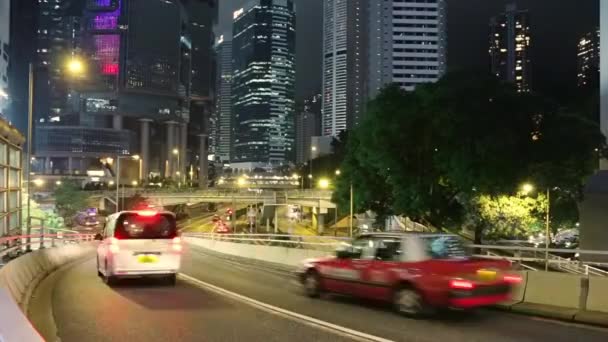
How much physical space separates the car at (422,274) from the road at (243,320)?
1.17 ft

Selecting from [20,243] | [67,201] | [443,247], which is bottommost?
[67,201]

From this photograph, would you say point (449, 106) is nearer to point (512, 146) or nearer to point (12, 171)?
point (512, 146)

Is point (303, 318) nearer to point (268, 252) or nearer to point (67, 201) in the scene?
point (268, 252)

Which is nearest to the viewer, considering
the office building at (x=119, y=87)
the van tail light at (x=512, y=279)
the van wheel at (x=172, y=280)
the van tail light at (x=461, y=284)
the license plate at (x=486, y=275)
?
the van tail light at (x=461, y=284)

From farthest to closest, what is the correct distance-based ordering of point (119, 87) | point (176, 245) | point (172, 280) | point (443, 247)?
1. point (119, 87)
2. point (172, 280)
3. point (176, 245)
4. point (443, 247)

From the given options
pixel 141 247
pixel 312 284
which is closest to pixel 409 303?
pixel 312 284

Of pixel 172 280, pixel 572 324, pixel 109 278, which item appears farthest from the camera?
pixel 172 280

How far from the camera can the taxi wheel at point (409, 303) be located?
1097 cm

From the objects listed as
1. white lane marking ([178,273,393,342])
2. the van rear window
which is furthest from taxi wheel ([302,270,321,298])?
the van rear window

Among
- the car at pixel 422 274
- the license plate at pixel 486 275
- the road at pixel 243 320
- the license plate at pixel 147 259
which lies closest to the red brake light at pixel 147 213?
the license plate at pixel 147 259

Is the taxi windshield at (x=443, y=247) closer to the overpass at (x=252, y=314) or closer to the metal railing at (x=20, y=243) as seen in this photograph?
the overpass at (x=252, y=314)

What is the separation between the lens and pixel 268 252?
27.2m

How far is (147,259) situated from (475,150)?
2108cm

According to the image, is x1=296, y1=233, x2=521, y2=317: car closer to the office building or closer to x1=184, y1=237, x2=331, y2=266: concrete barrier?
x1=184, y1=237, x2=331, y2=266: concrete barrier
